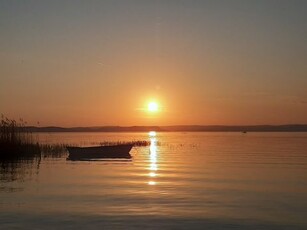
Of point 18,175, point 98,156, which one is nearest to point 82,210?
point 18,175

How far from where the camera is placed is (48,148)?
4728cm

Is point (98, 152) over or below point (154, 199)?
over

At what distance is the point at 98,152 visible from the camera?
1813 inches

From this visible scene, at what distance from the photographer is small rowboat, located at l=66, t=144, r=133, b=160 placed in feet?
146

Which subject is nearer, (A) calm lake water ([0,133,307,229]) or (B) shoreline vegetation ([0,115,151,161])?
(A) calm lake water ([0,133,307,229])

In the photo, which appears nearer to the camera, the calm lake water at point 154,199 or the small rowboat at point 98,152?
the calm lake water at point 154,199

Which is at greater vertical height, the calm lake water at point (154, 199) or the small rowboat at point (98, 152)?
the small rowboat at point (98, 152)

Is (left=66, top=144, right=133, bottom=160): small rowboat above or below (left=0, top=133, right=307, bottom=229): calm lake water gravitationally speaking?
above

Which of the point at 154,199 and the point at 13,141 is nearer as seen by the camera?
the point at 154,199

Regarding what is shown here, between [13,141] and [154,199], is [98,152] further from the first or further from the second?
[154,199]

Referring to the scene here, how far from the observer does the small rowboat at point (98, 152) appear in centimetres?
4456

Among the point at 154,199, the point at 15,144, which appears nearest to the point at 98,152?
the point at 15,144

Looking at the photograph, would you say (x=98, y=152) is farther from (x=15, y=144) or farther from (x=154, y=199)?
(x=154, y=199)

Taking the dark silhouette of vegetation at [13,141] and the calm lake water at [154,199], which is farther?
the dark silhouette of vegetation at [13,141]
